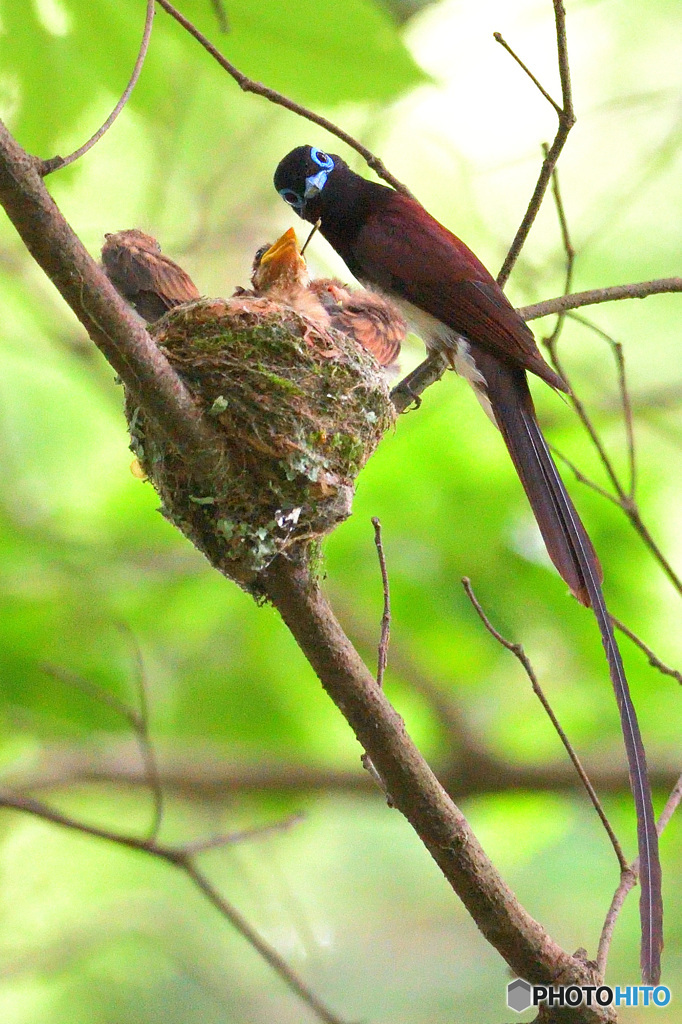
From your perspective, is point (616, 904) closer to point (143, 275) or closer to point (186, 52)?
point (143, 275)

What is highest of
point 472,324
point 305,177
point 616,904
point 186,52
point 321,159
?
point 321,159

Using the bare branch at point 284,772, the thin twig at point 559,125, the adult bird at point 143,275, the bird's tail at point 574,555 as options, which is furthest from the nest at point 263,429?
the bare branch at point 284,772

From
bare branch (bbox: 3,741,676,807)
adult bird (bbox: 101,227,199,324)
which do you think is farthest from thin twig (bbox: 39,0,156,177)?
bare branch (bbox: 3,741,676,807)

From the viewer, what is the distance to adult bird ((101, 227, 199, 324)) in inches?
129

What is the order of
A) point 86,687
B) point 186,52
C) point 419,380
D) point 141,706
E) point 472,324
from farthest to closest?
point 86,687
point 141,706
point 419,380
point 472,324
point 186,52

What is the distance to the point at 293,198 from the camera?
4.29 metres

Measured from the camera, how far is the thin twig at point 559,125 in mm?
2609

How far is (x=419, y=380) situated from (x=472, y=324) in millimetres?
392

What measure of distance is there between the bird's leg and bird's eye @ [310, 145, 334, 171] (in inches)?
39.5

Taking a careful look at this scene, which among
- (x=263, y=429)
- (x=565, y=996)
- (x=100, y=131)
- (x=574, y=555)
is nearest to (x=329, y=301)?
(x=263, y=429)

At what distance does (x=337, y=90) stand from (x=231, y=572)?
139 cm

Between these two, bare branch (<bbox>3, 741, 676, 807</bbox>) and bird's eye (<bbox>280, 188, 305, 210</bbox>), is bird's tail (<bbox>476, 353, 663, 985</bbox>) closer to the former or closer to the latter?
bird's eye (<bbox>280, 188, 305, 210</bbox>)

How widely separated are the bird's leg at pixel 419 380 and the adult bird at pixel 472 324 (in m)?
0.06

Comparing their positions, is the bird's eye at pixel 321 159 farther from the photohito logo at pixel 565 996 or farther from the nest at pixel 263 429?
the photohito logo at pixel 565 996
